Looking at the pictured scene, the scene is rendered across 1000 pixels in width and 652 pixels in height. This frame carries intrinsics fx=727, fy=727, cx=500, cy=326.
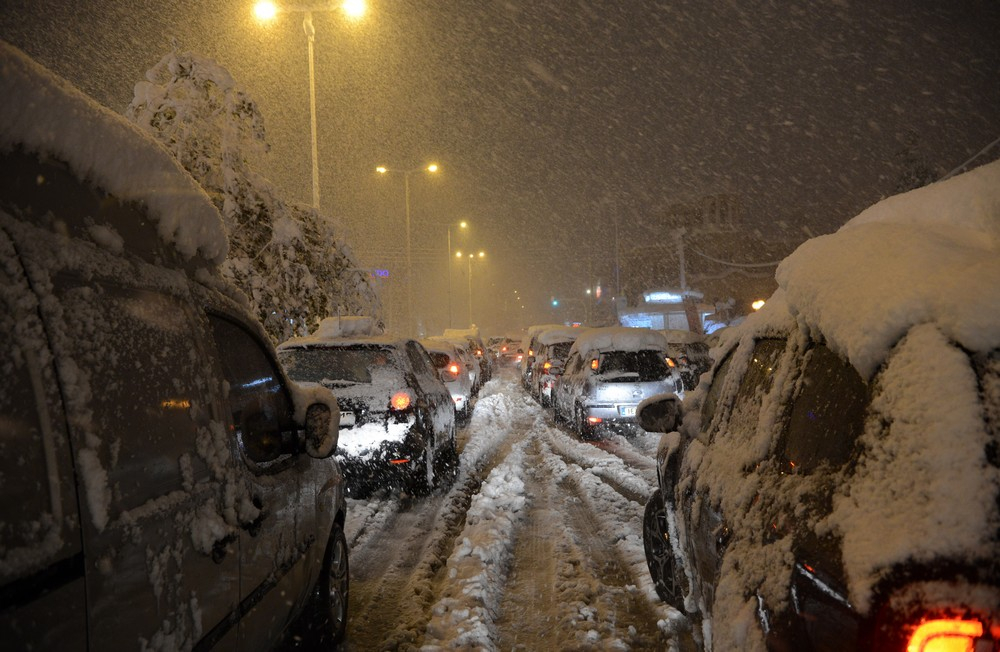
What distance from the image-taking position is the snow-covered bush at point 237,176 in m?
10.6

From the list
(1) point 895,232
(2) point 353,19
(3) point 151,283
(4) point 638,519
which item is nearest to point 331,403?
(3) point 151,283

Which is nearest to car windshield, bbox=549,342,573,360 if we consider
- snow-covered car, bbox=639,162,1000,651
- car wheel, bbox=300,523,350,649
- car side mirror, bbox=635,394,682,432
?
car wheel, bbox=300,523,350,649

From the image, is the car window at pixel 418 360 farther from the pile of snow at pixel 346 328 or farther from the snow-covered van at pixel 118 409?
the snow-covered van at pixel 118 409

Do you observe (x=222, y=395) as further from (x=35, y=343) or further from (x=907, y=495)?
(x=907, y=495)

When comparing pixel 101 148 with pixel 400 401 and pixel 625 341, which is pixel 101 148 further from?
pixel 625 341

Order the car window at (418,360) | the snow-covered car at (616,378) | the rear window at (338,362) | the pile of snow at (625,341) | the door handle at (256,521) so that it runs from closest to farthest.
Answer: the door handle at (256,521)
the rear window at (338,362)
the car window at (418,360)
the snow-covered car at (616,378)
the pile of snow at (625,341)

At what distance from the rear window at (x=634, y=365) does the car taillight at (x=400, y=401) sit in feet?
16.9

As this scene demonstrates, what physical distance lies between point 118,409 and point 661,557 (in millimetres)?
3436

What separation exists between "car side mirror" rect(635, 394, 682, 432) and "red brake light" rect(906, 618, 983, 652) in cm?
241

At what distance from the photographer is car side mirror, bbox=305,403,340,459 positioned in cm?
344

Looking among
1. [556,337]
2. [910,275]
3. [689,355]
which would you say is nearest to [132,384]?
[910,275]

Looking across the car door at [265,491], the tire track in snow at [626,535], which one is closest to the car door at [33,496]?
the car door at [265,491]

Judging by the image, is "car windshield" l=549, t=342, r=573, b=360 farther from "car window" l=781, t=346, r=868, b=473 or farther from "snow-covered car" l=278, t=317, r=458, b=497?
"car window" l=781, t=346, r=868, b=473

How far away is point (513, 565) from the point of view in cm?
548
